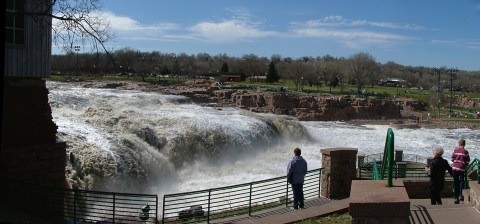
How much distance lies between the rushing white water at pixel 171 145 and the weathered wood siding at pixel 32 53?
5.78 meters

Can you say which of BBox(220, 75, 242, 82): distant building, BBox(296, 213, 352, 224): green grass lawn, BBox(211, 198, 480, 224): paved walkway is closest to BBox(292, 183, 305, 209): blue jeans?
BBox(211, 198, 480, 224): paved walkway

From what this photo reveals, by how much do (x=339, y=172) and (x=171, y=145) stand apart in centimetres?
1521

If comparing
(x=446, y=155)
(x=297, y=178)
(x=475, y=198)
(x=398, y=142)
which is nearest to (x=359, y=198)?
(x=475, y=198)

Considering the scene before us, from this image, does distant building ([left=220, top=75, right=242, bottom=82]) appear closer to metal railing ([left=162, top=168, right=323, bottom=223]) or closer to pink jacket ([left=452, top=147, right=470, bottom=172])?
metal railing ([left=162, top=168, right=323, bottom=223])

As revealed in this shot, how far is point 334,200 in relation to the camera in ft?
39.8

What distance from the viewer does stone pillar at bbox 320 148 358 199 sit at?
1229 cm

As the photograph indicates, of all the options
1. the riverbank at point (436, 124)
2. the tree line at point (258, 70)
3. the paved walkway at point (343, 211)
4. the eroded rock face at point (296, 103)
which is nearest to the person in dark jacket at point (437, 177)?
the paved walkway at point (343, 211)

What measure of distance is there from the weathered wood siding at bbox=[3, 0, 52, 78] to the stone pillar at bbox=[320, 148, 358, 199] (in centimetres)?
780

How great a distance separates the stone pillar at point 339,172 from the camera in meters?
12.3

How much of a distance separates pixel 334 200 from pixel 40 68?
8.39 m

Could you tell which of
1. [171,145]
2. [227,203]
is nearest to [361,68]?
[171,145]

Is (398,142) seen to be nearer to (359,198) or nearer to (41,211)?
(41,211)

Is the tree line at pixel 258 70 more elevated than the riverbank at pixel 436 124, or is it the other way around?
the tree line at pixel 258 70

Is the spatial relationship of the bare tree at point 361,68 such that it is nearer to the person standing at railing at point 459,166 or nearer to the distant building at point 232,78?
the distant building at point 232,78
